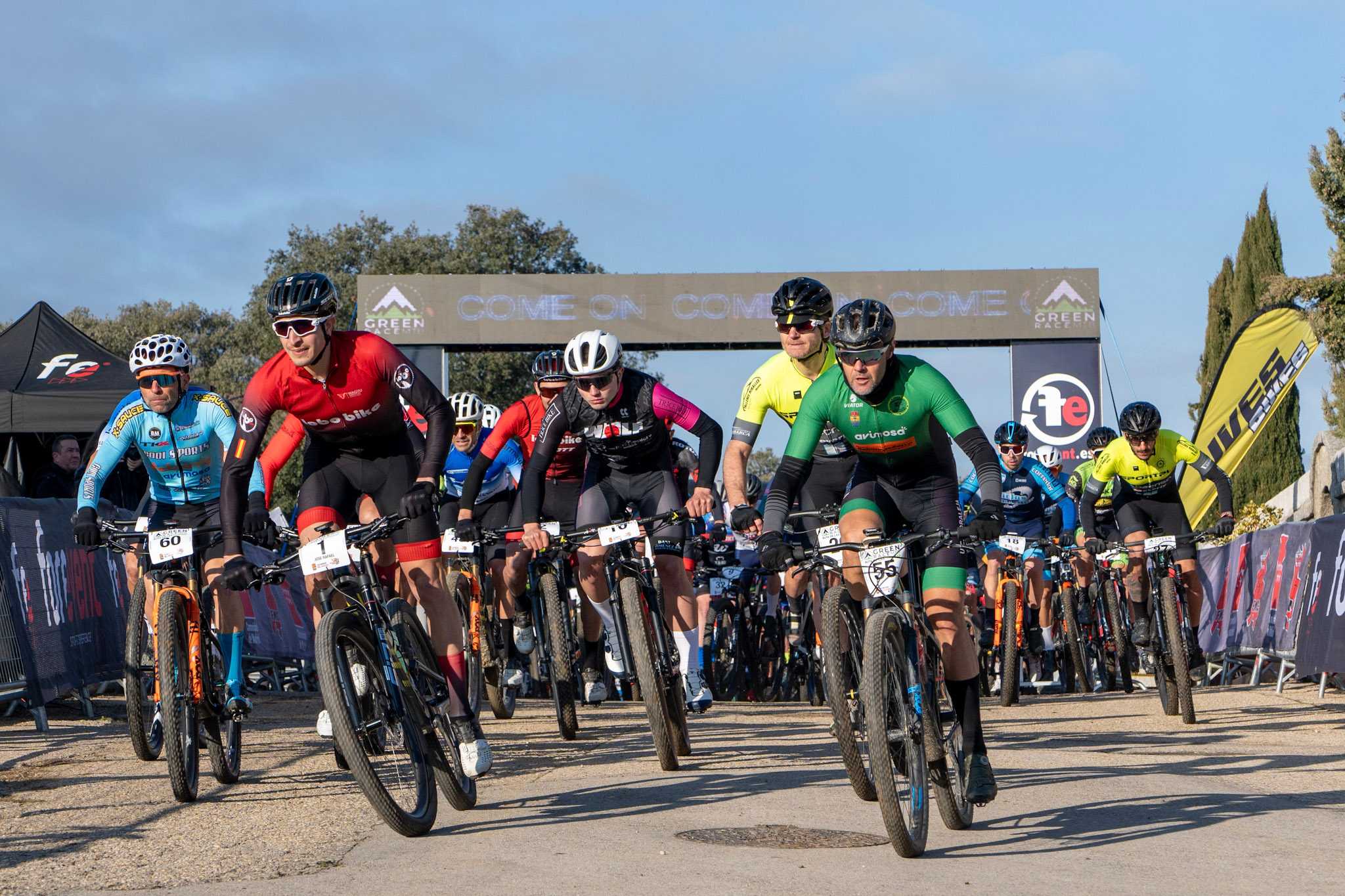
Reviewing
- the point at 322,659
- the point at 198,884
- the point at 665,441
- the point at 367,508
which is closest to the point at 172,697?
the point at 367,508

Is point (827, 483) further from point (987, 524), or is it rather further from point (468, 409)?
point (468, 409)

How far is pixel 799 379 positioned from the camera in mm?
9594

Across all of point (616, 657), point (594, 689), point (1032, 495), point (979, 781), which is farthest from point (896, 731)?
point (1032, 495)

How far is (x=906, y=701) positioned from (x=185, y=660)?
3.52m

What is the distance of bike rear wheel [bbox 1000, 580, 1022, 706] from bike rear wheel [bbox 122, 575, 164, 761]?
25.7ft

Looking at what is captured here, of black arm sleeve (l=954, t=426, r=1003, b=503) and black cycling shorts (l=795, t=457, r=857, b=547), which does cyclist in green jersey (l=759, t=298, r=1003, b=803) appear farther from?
black cycling shorts (l=795, t=457, r=857, b=547)

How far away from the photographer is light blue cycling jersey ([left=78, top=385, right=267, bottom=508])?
895cm

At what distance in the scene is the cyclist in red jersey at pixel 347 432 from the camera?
7223 mm

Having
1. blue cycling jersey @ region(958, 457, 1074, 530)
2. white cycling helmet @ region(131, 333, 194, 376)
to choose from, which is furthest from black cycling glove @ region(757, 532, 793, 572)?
blue cycling jersey @ region(958, 457, 1074, 530)

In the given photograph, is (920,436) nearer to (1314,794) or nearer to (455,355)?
(1314,794)

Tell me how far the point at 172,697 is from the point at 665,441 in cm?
337

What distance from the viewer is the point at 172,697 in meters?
7.39

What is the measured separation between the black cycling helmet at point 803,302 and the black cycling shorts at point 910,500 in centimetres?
235

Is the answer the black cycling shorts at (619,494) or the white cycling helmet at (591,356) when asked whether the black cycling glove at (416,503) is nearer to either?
the white cycling helmet at (591,356)
